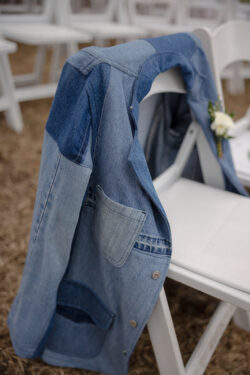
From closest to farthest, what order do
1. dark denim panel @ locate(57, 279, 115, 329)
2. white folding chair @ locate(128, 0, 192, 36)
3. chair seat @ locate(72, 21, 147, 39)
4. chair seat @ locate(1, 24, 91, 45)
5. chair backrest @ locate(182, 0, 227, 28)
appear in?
dark denim panel @ locate(57, 279, 115, 329), chair seat @ locate(1, 24, 91, 45), chair seat @ locate(72, 21, 147, 39), white folding chair @ locate(128, 0, 192, 36), chair backrest @ locate(182, 0, 227, 28)

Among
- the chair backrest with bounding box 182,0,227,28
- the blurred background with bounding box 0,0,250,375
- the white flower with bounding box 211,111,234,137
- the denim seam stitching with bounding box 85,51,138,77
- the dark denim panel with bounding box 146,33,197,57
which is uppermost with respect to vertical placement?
the chair backrest with bounding box 182,0,227,28

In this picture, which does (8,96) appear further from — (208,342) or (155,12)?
(155,12)

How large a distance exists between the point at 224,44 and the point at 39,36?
1397mm

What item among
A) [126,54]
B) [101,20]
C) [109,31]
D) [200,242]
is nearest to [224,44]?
[126,54]

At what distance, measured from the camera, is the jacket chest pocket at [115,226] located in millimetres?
649

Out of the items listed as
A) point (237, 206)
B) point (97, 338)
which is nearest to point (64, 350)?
point (97, 338)

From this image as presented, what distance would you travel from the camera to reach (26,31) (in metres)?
2.21

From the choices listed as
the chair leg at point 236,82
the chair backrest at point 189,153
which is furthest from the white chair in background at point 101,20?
the chair backrest at point 189,153

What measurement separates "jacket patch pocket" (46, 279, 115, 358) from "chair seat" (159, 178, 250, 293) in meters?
0.24

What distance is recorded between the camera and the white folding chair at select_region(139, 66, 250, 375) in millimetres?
678

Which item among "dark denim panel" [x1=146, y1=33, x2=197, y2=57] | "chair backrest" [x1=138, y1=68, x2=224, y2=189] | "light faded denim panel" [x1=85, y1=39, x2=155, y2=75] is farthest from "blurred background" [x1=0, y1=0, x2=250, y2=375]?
"light faded denim panel" [x1=85, y1=39, x2=155, y2=75]

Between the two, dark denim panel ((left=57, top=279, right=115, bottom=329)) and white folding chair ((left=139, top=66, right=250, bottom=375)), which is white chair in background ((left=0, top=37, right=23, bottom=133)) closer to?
white folding chair ((left=139, top=66, right=250, bottom=375))

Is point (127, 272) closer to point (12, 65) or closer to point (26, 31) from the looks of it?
point (26, 31)

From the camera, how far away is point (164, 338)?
75 cm
